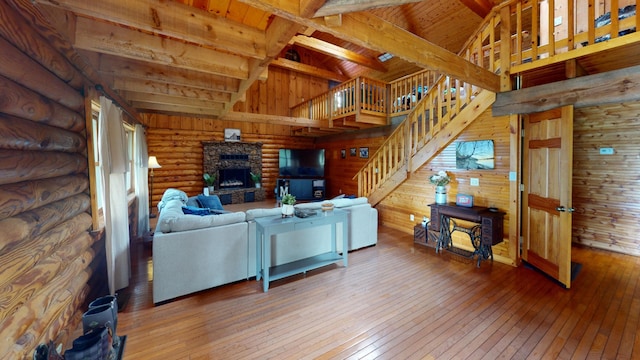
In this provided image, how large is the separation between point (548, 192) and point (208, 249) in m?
4.24

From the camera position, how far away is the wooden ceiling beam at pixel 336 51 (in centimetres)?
696

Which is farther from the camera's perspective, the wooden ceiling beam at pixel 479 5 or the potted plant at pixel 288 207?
the wooden ceiling beam at pixel 479 5

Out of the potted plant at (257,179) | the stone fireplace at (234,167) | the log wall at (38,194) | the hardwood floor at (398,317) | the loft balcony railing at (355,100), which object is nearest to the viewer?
the log wall at (38,194)

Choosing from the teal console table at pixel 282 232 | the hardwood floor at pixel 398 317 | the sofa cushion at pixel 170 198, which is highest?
the sofa cushion at pixel 170 198

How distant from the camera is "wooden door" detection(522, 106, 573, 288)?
2.88 m

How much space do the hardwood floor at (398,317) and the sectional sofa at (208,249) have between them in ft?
0.54

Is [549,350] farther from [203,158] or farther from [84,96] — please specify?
[203,158]

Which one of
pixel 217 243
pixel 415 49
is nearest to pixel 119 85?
pixel 217 243

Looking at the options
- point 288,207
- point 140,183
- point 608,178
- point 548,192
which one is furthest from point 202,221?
point 608,178

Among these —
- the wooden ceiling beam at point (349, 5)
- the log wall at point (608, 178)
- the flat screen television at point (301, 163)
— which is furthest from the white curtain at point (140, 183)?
the log wall at point (608, 178)

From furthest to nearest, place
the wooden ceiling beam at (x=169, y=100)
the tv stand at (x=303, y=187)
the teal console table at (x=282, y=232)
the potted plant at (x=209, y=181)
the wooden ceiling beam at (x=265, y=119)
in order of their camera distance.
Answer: the tv stand at (x=303, y=187) < the potted plant at (x=209, y=181) < the wooden ceiling beam at (x=265, y=119) < the wooden ceiling beam at (x=169, y=100) < the teal console table at (x=282, y=232)

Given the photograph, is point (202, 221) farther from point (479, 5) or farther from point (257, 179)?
point (479, 5)

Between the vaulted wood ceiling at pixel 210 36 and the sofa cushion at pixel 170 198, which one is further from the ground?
the vaulted wood ceiling at pixel 210 36

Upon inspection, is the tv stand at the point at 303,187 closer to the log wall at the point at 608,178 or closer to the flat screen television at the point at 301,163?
the flat screen television at the point at 301,163
